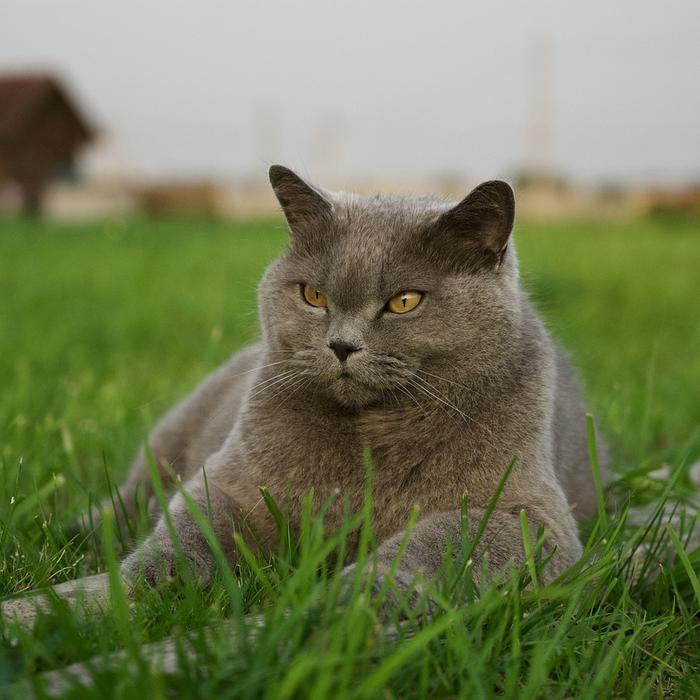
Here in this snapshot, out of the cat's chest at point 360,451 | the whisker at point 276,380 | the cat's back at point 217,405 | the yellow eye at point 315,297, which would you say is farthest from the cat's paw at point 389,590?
the cat's back at point 217,405

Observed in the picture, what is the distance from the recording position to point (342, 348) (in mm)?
2037

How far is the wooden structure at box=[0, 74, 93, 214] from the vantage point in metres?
23.3

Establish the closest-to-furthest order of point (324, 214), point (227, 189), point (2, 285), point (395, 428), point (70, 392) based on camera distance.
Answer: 1. point (395, 428)
2. point (324, 214)
3. point (70, 392)
4. point (2, 285)
5. point (227, 189)

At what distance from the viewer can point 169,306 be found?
685cm

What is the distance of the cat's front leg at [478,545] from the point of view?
1841mm

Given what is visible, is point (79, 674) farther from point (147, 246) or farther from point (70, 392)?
point (147, 246)

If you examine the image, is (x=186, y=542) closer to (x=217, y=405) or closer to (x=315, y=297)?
(x=315, y=297)

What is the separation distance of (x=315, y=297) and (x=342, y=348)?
23cm

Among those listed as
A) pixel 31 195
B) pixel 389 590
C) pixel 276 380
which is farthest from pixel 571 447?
pixel 31 195

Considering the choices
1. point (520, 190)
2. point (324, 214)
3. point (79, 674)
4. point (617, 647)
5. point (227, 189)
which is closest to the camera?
point (79, 674)

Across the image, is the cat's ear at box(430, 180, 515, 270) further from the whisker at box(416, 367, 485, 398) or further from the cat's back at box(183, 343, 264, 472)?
the cat's back at box(183, 343, 264, 472)

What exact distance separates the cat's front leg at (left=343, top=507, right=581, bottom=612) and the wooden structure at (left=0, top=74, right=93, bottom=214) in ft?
77.3

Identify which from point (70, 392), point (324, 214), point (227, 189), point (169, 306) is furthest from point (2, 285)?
point (227, 189)

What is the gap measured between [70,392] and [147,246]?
8007mm
